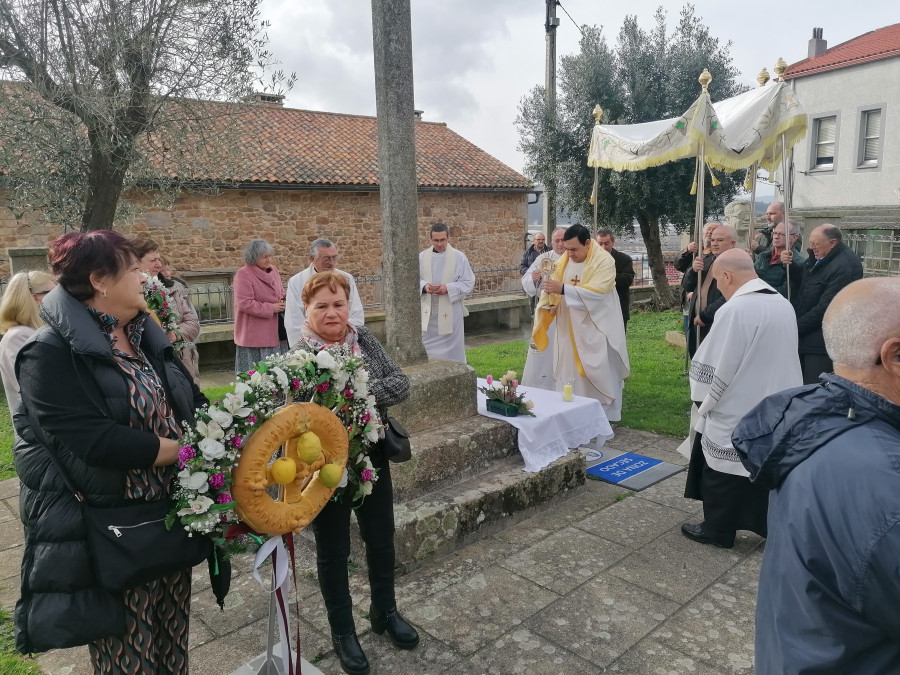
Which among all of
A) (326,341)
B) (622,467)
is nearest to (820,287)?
(622,467)

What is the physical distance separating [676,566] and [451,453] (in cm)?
155

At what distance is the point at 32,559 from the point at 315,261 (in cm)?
389

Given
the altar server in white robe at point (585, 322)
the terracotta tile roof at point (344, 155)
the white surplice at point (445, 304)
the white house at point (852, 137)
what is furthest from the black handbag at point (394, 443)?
the white house at point (852, 137)

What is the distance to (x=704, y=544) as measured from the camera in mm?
4246

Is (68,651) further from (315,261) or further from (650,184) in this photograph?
(650,184)

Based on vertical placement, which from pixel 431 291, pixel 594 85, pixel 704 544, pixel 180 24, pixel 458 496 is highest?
pixel 594 85

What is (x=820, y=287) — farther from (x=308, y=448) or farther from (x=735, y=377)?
(x=308, y=448)

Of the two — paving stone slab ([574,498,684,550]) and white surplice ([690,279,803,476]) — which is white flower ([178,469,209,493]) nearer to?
paving stone slab ([574,498,684,550])

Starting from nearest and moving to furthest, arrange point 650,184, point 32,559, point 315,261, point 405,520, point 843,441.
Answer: point 843,441 → point 32,559 → point 405,520 → point 315,261 → point 650,184

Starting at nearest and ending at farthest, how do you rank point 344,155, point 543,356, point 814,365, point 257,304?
point 814,365
point 257,304
point 543,356
point 344,155

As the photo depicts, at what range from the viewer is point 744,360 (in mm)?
4031

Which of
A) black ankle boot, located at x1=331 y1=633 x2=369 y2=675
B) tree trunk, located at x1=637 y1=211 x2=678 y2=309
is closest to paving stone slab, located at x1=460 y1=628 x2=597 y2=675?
black ankle boot, located at x1=331 y1=633 x2=369 y2=675

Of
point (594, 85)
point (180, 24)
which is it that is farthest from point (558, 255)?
point (594, 85)

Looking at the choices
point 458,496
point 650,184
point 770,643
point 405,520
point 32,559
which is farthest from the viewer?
point 650,184
